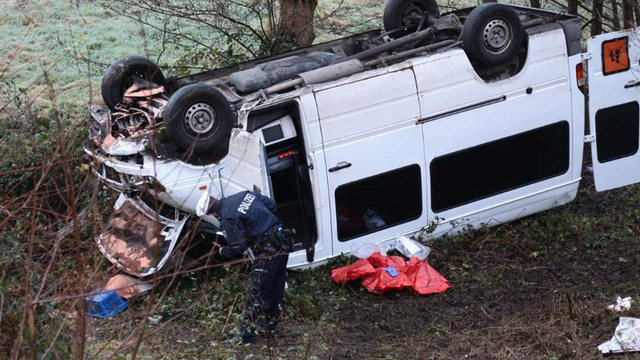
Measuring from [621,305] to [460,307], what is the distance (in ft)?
4.42

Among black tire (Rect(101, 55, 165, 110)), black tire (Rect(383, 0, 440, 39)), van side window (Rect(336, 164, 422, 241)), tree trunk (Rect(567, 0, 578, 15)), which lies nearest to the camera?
van side window (Rect(336, 164, 422, 241))

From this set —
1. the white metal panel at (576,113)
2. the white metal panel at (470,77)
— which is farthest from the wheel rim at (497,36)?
the white metal panel at (576,113)

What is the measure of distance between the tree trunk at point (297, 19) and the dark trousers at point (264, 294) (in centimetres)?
545

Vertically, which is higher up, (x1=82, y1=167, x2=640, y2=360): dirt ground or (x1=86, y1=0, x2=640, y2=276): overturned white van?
(x1=86, y1=0, x2=640, y2=276): overturned white van

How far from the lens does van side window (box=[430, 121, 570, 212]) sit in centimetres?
866

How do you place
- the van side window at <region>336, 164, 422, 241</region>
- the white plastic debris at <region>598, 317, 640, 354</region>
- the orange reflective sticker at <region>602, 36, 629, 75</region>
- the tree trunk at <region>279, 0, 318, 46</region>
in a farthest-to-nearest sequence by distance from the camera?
the tree trunk at <region>279, 0, 318, 46</region>
the orange reflective sticker at <region>602, 36, 629, 75</region>
the van side window at <region>336, 164, 422, 241</region>
the white plastic debris at <region>598, 317, 640, 354</region>

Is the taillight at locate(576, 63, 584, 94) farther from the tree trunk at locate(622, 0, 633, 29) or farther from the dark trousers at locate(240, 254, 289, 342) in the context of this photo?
the dark trousers at locate(240, 254, 289, 342)

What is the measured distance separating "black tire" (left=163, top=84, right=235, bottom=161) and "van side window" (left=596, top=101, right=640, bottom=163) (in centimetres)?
400

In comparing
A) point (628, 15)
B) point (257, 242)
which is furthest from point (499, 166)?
point (628, 15)

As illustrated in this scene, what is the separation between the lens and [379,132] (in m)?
8.16

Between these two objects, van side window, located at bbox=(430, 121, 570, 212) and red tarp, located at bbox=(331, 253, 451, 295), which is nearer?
red tarp, located at bbox=(331, 253, 451, 295)

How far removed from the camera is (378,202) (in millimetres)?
8367

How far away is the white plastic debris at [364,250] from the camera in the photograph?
8312 mm

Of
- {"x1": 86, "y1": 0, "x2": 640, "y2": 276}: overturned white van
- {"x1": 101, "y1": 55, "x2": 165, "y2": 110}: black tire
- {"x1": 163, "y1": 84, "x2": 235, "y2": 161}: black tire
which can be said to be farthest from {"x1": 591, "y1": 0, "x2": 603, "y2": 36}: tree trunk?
{"x1": 101, "y1": 55, "x2": 165, "y2": 110}: black tire
